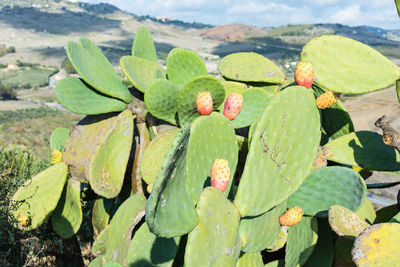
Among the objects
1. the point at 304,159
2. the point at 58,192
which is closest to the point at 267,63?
the point at 304,159

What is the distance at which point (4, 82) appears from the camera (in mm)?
49875

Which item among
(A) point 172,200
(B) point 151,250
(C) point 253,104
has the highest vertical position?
(C) point 253,104

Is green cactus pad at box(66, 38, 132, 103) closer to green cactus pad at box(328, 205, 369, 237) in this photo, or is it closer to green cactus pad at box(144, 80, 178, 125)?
green cactus pad at box(144, 80, 178, 125)

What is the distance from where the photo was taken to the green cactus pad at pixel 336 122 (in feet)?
5.85

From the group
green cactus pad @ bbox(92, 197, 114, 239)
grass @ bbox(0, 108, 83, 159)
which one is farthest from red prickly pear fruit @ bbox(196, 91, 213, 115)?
grass @ bbox(0, 108, 83, 159)

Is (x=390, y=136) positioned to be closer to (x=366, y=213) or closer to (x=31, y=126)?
(x=366, y=213)

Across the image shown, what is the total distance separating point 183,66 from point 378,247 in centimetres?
122

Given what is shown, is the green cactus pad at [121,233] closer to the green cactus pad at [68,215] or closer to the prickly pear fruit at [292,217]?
the green cactus pad at [68,215]

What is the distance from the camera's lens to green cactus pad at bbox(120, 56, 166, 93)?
1.69m

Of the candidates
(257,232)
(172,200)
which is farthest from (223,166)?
(257,232)

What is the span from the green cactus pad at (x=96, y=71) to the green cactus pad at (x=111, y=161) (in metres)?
0.17

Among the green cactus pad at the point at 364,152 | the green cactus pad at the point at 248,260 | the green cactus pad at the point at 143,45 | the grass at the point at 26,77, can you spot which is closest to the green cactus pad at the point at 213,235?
the green cactus pad at the point at 248,260

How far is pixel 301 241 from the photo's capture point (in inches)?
55.3

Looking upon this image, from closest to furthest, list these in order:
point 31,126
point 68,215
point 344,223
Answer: point 344,223 < point 68,215 < point 31,126
